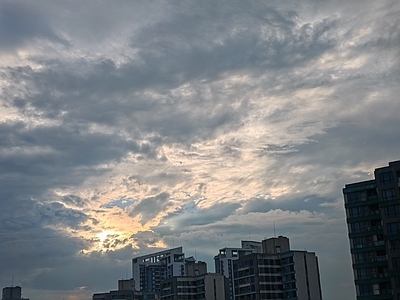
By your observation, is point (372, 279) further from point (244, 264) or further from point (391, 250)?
point (244, 264)

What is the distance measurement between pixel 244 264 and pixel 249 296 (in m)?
9.61

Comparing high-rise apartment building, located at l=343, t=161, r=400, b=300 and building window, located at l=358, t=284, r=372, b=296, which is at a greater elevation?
high-rise apartment building, located at l=343, t=161, r=400, b=300

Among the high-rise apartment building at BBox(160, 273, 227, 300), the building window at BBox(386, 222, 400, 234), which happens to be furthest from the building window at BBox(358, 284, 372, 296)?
the high-rise apartment building at BBox(160, 273, 227, 300)

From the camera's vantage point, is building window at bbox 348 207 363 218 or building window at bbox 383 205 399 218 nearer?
building window at bbox 383 205 399 218

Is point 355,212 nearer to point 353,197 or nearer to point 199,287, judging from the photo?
point 353,197

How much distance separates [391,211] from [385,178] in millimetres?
6607

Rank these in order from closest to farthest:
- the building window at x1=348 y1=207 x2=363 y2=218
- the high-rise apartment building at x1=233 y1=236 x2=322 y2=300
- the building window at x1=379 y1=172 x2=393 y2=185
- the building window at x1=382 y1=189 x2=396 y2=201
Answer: the building window at x1=382 y1=189 x2=396 y2=201 → the building window at x1=379 y1=172 x2=393 y2=185 → the building window at x1=348 y1=207 x2=363 y2=218 → the high-rise apartment building at x1=233 y1=236 x2=322 y2=300

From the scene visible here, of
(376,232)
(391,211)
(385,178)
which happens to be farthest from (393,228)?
(385,178)

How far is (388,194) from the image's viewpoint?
4006 inches

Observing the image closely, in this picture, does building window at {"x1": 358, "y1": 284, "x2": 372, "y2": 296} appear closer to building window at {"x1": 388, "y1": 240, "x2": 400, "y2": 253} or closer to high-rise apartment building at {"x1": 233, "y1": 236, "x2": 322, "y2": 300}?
building window at {"x1": 388, "y1": 240, "x2": 400, "y2": 253}

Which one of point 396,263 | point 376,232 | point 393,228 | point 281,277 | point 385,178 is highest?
point 385,178

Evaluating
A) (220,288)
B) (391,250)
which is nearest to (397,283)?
(391,250)

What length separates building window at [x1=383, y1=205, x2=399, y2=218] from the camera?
100250mm

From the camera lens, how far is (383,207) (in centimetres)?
10162
